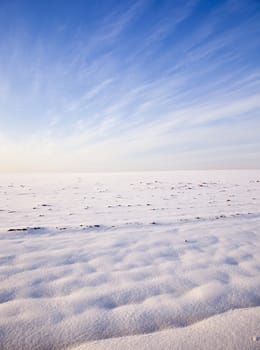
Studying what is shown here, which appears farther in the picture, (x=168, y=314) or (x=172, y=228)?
(x=172, y=228)

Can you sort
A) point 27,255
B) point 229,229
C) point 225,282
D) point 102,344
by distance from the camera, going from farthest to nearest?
point 229,229 < point 27,255 < point 225,282 < point 102,344

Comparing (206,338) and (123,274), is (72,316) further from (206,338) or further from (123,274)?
(206,338)

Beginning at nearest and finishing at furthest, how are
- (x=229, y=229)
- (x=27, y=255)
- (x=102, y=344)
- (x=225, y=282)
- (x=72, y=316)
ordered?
(x=102, y=344) → (x=72, y=316) → (x=225, y=282) → (x=27, y=255) → (x=229, y=229)

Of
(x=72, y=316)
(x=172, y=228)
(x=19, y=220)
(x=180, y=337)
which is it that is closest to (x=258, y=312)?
(x=180, y=337)

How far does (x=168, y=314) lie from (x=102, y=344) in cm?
79

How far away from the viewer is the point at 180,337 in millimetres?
2053

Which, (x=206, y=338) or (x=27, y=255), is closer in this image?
(x=206, y=338)

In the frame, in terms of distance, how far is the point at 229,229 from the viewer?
575cm

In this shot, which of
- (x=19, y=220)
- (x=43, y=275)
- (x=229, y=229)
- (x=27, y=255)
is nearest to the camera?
(x=43, y=275)

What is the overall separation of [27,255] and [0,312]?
1.74 meters

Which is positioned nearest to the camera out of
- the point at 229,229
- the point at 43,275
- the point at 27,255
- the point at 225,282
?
the point at 225,282

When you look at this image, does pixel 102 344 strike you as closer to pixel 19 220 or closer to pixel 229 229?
pixel 229 229

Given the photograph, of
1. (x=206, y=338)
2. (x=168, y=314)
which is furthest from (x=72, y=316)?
(x=206, y=338)

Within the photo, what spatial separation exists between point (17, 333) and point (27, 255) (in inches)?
83.1
